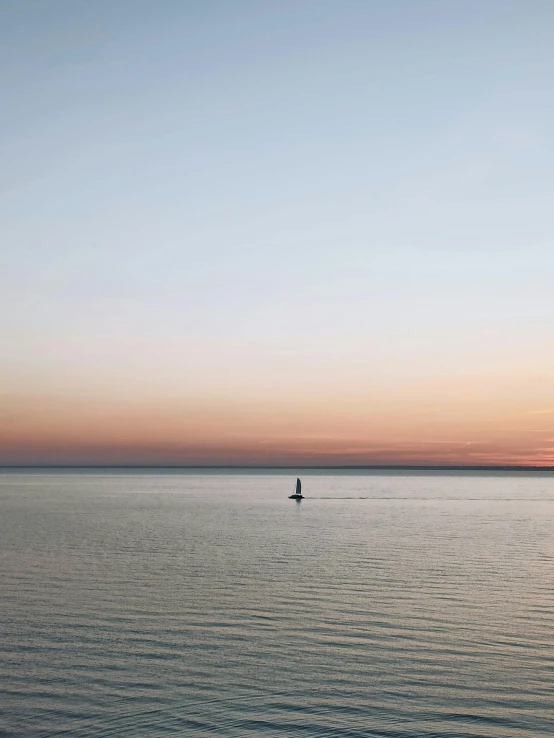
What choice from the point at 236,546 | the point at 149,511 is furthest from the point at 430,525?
the point at 149,511

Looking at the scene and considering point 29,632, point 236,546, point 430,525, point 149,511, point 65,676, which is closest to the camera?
point 65,676

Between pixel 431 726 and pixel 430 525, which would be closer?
pixel 431 726

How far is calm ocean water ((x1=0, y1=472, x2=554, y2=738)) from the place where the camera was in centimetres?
1864

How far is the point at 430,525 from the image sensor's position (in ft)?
265

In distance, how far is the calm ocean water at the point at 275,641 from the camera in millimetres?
18641

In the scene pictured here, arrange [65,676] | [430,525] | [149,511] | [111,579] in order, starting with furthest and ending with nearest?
[149,511] → [430,525] → [111,579] → [65,676]

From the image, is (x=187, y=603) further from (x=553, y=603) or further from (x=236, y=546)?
(x=236, y=546)

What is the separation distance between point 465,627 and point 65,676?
52.6 ft

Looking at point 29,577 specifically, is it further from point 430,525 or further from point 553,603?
point 430,525

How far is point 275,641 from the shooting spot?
26266 millimetres

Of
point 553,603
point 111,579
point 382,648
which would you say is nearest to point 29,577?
point 111,579

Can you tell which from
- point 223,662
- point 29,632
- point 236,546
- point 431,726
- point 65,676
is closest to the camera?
point 431,726

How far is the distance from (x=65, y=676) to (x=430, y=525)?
64.4 m

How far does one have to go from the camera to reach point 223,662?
2347 cm
